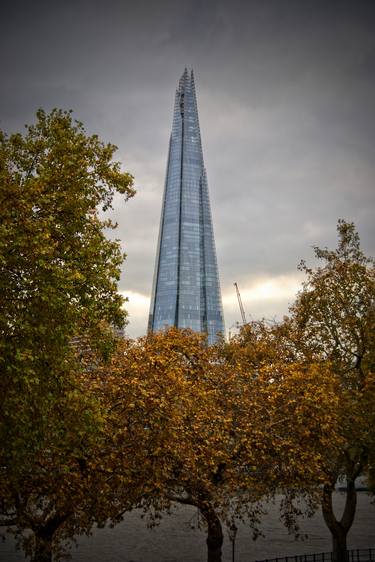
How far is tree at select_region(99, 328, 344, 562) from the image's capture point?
16.6m

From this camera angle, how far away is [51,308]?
1352 centimetres

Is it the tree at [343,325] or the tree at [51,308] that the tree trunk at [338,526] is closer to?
the tree at [343,325]

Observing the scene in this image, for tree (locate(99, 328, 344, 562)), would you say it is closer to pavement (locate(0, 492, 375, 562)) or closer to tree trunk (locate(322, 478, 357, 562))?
tree trunk (locate(322, 478, 357, 562))

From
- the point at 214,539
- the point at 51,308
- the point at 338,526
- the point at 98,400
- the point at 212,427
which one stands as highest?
the point at 51,308

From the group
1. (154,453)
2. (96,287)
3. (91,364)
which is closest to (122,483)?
(154,453)

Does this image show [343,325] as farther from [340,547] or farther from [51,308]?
[51,308]

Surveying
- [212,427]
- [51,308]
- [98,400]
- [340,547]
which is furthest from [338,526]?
[51,308]

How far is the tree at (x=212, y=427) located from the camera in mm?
16578

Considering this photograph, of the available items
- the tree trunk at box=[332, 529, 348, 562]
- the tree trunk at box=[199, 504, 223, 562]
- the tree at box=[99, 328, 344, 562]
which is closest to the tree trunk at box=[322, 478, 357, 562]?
the tree trunk at box=[332, 529, 348, 562]

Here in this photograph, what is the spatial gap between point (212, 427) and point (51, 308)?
29.0 ft

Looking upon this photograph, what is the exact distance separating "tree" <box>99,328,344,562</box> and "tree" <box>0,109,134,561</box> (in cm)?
185

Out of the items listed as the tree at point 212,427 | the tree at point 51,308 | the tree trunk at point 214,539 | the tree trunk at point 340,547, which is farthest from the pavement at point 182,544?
the tree at point 51,308

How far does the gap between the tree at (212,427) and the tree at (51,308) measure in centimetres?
185

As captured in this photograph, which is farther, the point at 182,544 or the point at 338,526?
the point at 182,544
